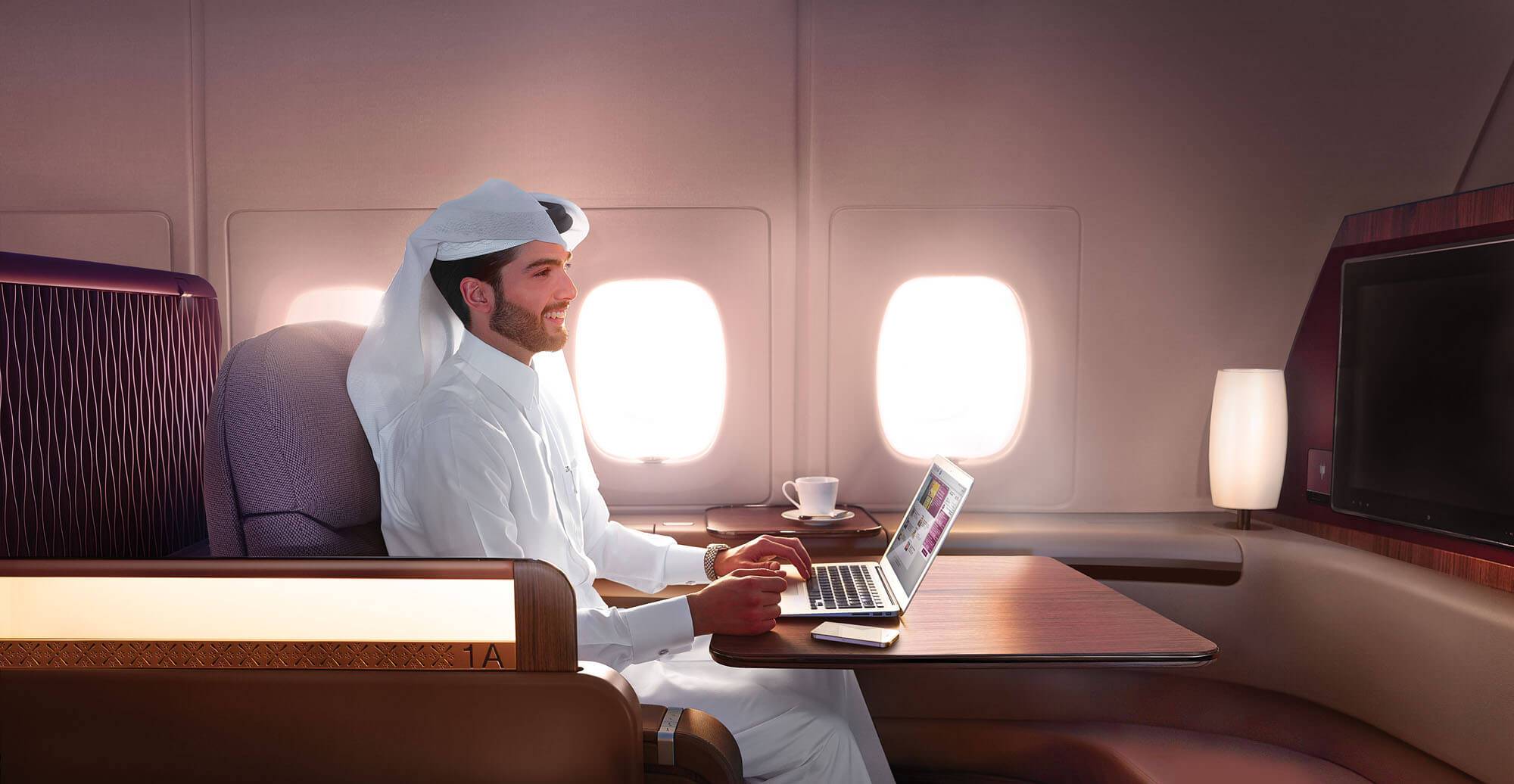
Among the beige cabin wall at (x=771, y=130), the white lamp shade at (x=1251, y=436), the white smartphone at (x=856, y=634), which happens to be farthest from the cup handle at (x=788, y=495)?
the white lamp shade at (x=1251, y=436)

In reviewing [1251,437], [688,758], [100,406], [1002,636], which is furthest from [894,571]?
[100,406]

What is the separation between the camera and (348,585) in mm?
1115

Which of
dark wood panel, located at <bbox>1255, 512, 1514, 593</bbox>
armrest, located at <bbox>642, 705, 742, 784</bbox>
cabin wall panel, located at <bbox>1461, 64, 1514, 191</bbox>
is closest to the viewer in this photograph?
armrest, located at <bbox>642, 705, 742, 784</bbox>

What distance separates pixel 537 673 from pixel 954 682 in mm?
1697

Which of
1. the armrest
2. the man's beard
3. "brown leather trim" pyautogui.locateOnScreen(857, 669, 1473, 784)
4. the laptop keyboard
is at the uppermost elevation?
the man's beard

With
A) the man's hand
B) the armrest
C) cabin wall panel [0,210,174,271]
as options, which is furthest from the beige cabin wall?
the armrest

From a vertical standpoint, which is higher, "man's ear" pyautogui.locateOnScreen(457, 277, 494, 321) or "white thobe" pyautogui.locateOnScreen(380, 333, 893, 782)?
"man's ear" pyautogui.locateOnScreen(457, 277, 494, 321)

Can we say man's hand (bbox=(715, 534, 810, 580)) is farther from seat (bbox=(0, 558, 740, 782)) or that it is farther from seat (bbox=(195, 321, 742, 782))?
seat (bbox=(0, 558, 740, 782))

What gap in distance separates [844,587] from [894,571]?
0.42 feet

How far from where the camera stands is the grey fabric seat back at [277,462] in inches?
57.6

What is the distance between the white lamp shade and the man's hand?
1.33 m

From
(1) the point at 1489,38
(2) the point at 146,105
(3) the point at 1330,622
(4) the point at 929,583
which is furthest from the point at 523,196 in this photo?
(1) the point at 1489,38

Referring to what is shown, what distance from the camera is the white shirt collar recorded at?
5.74 ft

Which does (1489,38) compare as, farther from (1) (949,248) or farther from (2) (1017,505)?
(2) (1017,505)
